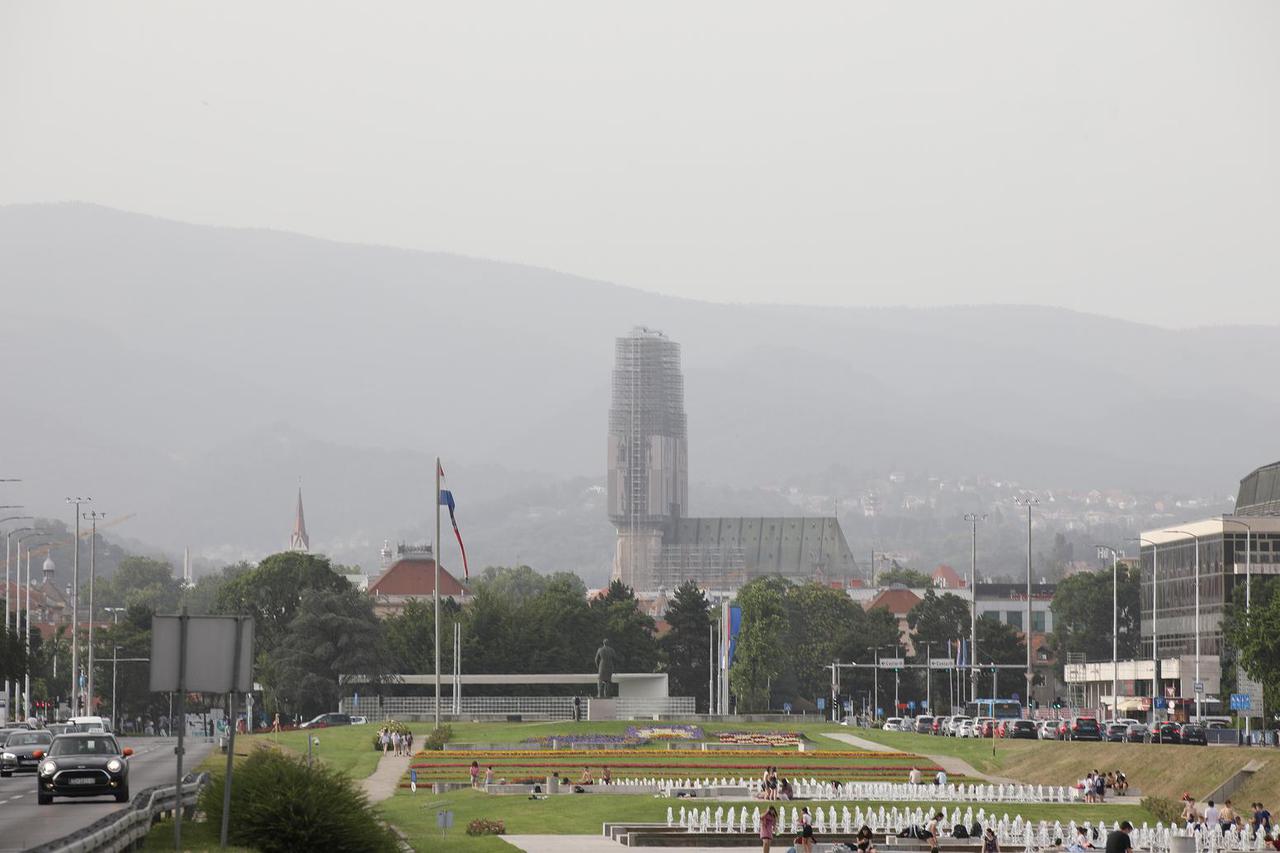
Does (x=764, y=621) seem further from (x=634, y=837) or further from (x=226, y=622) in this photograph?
(x=226, y=622)

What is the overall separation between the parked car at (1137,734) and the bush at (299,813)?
68.1 meters

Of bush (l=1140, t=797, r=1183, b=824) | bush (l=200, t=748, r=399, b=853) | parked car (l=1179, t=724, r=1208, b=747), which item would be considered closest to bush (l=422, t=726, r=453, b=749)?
parked car (l=1179, t=724, r=1208, b=747)

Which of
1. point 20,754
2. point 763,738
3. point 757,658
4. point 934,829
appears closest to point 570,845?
point 934,829

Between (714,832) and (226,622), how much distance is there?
28.7 meters

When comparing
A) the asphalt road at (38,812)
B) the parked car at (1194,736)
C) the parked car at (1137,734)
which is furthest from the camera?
the parked car at (1137,734)

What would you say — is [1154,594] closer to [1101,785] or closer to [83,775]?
[1101,785]

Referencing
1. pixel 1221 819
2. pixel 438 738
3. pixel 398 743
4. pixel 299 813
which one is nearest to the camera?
pixel 299 813

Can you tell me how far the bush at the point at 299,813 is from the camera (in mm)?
32188

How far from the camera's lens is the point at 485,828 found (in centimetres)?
5553

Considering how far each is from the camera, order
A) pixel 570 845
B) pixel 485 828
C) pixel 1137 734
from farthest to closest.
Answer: pixel 1137 734
pixel 485 828
pixel 570 845

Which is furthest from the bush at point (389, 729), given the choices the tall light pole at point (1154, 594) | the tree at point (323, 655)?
the tall light pole at point (1154, 594)

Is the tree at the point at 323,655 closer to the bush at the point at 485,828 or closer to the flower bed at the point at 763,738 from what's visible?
the flower bed at the point at 763,738

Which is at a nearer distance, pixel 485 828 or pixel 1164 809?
pixel 485 828

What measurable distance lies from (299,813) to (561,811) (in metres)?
31.6
